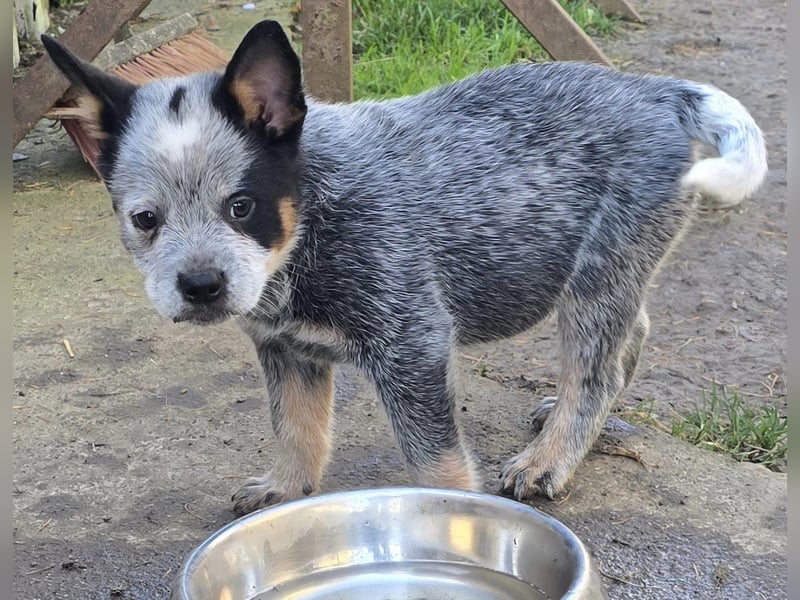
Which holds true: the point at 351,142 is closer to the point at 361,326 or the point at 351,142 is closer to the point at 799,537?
the point at 361,326

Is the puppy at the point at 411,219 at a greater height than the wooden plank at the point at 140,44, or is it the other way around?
the puppy at the point at 411,219

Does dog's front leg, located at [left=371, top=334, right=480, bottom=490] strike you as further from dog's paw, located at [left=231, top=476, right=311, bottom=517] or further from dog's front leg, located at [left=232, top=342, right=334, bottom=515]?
dog's paw, located at [left=231, top=476, right=311, bottom=517]

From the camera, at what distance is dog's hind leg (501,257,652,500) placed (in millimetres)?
3426

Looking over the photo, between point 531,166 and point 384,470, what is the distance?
1.14 m

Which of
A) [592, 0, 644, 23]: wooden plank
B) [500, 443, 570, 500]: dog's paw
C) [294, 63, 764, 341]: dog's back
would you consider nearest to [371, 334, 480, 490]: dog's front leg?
[294, 63, 764, 341]: dog's back

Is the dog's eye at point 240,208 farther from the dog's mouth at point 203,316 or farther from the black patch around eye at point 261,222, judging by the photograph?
the dog's mouth at point 203,316

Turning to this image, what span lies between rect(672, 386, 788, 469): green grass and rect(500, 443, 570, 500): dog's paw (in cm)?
65

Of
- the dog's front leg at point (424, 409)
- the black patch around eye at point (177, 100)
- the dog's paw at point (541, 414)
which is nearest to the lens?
the black patch around eye at point (177, 100)

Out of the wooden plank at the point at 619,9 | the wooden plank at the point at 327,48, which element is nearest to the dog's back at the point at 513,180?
the wooden plank at the point at 327,48

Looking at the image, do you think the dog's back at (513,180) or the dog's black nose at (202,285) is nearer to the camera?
the dog's black nose at (202,285)

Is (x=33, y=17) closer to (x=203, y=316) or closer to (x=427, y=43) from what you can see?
(x=427, y=43)

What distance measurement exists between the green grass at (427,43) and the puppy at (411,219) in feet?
10.4

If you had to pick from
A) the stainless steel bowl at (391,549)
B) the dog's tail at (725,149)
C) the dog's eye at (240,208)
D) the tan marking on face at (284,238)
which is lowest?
the stainless steel bowl at (391,549)

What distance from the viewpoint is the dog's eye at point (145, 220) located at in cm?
289
